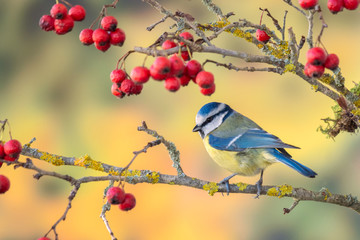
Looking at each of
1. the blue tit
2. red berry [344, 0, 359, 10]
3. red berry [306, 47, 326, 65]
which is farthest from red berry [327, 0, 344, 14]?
the blue tit

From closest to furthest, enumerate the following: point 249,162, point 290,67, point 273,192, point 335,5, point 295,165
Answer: point 335,5, point 290,67, point 273,192, point 295,165, point 249,162

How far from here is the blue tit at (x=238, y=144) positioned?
5.27 feet

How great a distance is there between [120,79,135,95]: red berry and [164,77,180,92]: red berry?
17 cm

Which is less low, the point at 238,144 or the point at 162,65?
the point at 162,65

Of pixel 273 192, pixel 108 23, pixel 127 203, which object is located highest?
pixel 108 23

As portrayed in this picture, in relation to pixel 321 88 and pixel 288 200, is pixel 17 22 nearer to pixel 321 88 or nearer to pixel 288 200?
pixel 288 200

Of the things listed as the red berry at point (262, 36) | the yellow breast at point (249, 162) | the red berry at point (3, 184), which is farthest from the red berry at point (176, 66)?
the yellow breast at point (249, 162)

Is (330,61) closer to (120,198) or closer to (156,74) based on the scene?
(156,74)

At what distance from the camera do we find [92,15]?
8.96 feet

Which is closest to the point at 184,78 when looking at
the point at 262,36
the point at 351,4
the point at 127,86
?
the point at 127,86

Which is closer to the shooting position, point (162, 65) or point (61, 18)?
point (162, 65)

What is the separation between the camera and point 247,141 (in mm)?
1651

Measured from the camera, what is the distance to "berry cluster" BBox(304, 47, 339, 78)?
93cm

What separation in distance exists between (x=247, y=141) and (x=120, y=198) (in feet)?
2.34
